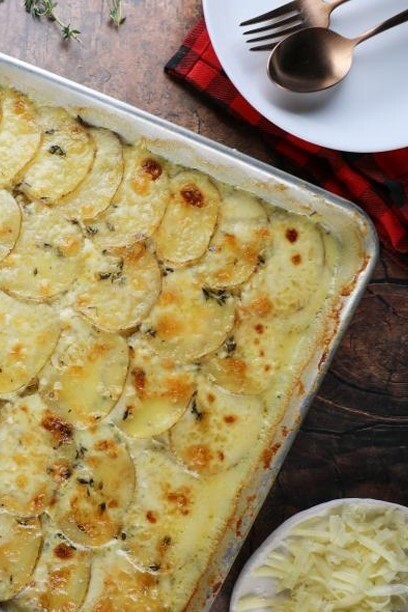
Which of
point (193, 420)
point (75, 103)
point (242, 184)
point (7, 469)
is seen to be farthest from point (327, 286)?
point (7, 469)

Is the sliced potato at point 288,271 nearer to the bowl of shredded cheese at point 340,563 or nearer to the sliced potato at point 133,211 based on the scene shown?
the sliced potato at point 133,211

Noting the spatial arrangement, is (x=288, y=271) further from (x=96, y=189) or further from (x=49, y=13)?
(x=49, y=13)

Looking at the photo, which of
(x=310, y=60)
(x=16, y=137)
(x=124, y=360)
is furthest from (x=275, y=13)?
(x=124, y=360)

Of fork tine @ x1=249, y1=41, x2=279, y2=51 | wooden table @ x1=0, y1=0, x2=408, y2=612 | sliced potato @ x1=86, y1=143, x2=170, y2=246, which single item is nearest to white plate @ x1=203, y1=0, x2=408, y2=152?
fork tine @ x1=249, y1=41, x2=279, y2=51

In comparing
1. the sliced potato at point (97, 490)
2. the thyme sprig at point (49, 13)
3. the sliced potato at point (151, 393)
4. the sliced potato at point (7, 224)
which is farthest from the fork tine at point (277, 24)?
the sliced potato at point (97, 490)

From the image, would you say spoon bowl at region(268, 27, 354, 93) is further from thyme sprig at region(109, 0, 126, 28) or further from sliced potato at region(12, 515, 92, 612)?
sliced potato at region(12, 515, 92, 612)
